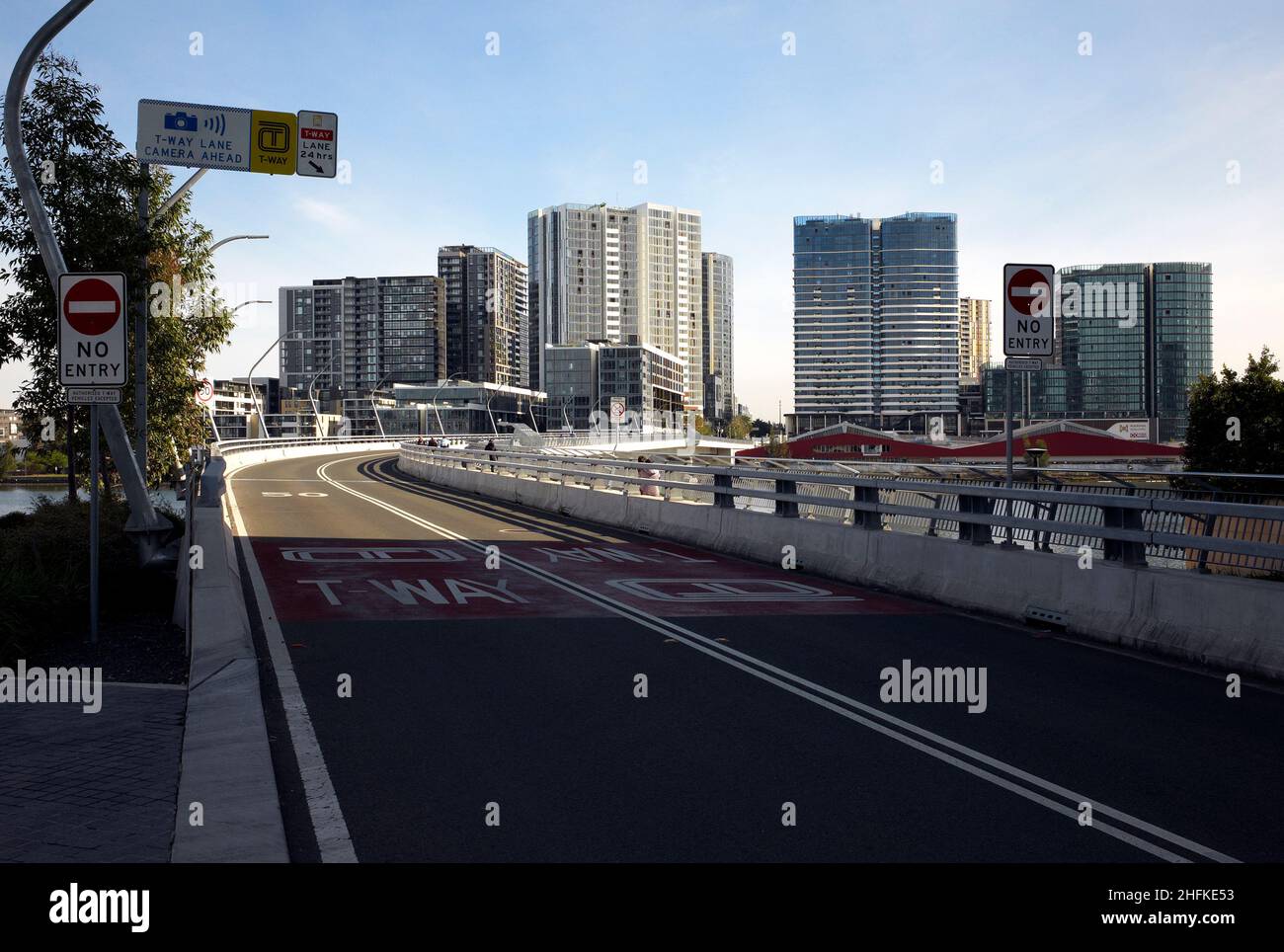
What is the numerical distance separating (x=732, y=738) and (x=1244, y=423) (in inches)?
2062

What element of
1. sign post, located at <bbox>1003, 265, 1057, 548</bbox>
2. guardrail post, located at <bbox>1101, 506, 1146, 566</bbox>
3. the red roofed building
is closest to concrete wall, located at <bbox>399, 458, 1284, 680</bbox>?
guardrail post, located at <bbox>1101, 506, 1146, 566</bbox>

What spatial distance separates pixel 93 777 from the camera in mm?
6297

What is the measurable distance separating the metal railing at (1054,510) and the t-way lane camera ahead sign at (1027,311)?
1.62 meters

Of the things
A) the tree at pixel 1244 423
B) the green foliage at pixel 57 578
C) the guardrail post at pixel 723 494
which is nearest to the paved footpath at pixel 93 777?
the green foliage at pixel 57 578

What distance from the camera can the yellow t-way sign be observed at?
20.0 metres

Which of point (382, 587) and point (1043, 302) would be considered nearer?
point (1043, 302)

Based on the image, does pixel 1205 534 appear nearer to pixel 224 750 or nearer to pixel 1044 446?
pixel 224 750

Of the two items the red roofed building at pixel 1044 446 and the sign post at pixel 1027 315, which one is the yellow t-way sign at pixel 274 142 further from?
the red roofed building at pixel 1044 446

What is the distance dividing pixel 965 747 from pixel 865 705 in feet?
3.74

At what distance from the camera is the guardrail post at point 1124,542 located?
34.9 ft

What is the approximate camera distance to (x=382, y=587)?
14227 millimetres
